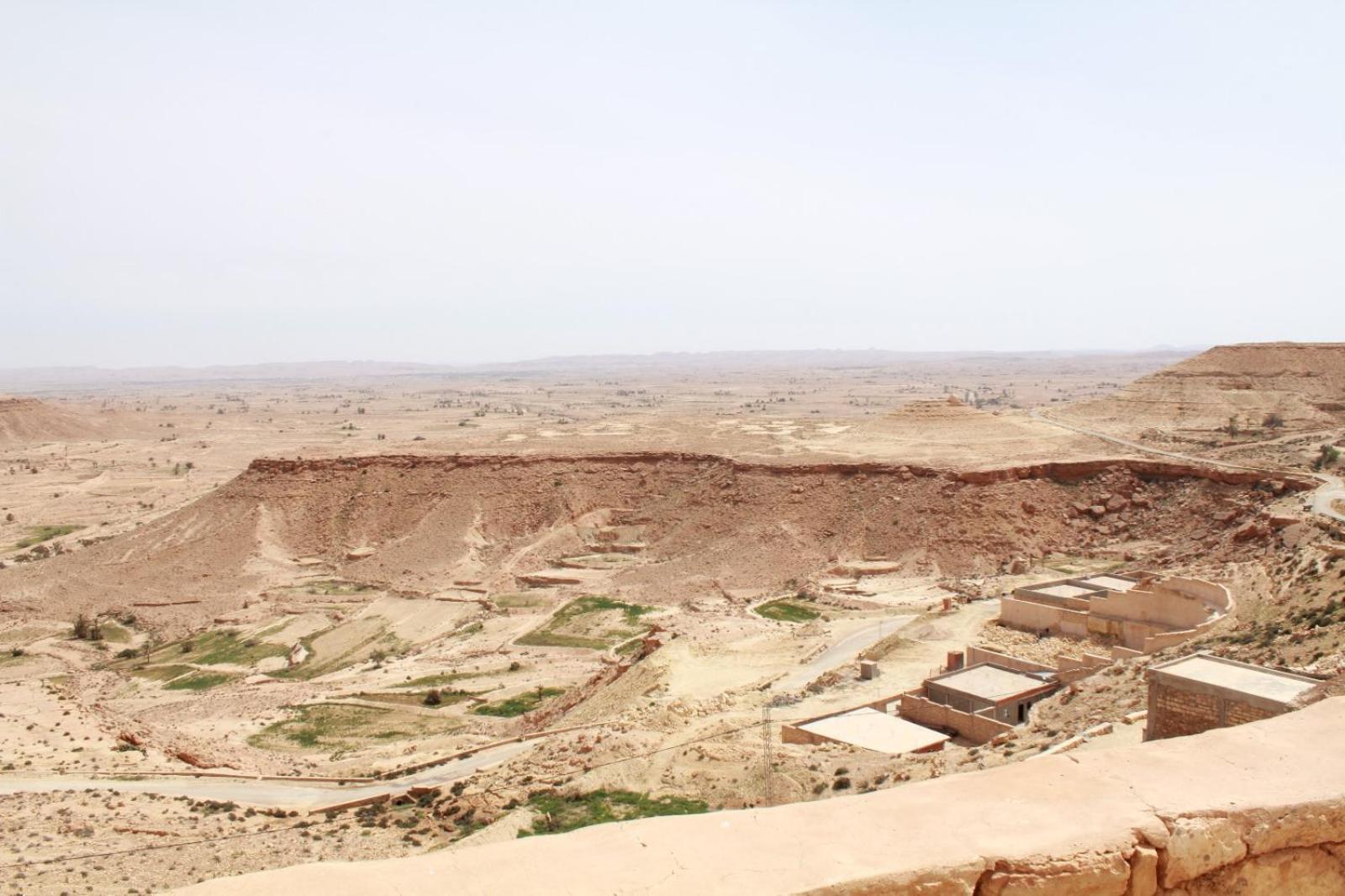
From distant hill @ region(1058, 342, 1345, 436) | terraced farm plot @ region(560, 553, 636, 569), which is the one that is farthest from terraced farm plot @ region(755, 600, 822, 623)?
distant hill @ region(1058, 342, 1345, 436)

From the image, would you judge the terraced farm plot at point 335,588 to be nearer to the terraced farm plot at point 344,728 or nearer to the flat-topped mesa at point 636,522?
the flat-topped mesa at point 636,522

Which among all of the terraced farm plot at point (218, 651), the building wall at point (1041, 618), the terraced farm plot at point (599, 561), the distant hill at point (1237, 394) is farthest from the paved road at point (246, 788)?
the distant hill at point (1237, 394)

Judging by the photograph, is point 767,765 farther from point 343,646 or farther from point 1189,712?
point 343,646

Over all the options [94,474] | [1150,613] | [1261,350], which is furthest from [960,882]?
[94,474]

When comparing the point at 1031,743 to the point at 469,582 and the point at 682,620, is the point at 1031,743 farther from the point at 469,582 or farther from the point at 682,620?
the point at 469,582

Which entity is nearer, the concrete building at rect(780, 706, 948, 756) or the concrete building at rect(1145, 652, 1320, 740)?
the concrete building at rect(1145, 652, 1320, 740)

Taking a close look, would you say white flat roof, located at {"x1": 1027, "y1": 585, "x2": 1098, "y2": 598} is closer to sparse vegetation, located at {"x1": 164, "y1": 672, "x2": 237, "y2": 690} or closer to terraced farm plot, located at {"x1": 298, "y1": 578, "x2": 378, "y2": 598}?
sparse vegetation, located at {"x1": 164, "y1": 672, "x2": 237, "y2": 690}
